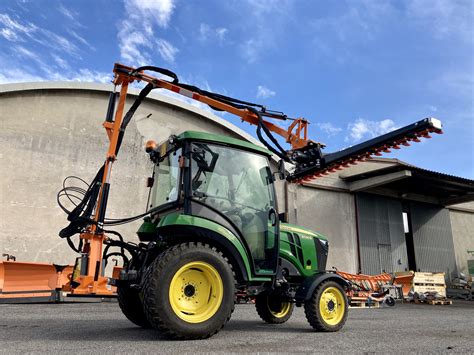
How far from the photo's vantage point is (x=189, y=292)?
448 centimetres

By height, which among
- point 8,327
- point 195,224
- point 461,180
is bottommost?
point 8,327

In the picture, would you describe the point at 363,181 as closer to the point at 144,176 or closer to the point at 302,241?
the point at 144,176

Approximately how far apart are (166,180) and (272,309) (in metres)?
2.90

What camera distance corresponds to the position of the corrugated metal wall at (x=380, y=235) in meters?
20.1

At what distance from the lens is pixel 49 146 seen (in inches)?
571

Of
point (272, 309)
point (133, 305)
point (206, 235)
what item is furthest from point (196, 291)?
point (272, 309)

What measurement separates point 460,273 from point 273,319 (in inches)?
818

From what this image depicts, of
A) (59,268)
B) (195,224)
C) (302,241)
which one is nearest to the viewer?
(195,224)

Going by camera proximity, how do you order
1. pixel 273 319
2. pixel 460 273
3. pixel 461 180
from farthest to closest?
1. pixel 460 273
2. pixel 461 180
3. pixel 273 319

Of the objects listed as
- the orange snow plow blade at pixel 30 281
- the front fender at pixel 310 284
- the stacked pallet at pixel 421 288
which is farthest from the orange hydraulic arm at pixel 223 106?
the stacked pallet at pixel 421 288

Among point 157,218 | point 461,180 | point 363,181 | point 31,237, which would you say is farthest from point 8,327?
point 461,180

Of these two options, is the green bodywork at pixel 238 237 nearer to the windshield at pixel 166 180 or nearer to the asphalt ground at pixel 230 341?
the windshield at pixel 166 180

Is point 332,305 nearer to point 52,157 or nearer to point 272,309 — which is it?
point 272,309

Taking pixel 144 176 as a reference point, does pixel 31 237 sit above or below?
below
